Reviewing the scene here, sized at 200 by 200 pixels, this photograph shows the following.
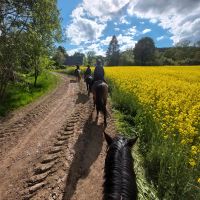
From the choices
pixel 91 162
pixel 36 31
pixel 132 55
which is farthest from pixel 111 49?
pixel 91 162

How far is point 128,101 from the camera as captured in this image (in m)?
13.1

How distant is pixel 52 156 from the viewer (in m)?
7.24

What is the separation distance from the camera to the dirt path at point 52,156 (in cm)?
569

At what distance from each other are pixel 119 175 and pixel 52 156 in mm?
4201

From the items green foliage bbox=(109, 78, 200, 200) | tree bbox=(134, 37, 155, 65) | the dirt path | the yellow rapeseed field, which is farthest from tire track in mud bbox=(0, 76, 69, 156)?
tree bbox=(134, 37, 155, 65)

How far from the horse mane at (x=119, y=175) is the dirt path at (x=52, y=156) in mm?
1999

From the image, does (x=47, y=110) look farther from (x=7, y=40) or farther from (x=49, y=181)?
(x=49, y=181)

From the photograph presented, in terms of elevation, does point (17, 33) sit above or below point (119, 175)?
above

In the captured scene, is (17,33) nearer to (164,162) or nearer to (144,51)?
(164,162)

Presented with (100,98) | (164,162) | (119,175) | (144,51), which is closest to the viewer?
(119,175)

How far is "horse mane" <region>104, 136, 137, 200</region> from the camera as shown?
3.15 meters

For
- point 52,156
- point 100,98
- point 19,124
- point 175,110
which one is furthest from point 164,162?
point 19,124

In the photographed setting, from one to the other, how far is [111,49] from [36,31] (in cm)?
11239

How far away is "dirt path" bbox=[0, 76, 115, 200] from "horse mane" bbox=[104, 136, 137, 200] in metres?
2.00
